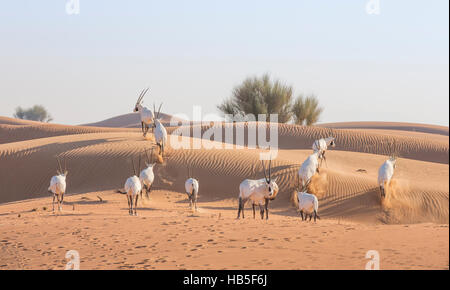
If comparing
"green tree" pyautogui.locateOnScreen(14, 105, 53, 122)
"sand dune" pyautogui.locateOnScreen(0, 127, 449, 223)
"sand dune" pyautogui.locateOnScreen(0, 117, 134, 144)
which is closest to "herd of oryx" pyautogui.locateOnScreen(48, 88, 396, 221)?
"sand dune" pyautogui.locateOnScreen(0, 127, 449, 223)

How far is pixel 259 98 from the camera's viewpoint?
40031 millimetres

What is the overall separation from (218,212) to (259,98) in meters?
25.2

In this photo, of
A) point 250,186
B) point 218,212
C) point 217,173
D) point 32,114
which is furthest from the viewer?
point 32,114

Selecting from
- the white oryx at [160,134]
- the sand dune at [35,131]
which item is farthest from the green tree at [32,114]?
the white oryx at [160,134]

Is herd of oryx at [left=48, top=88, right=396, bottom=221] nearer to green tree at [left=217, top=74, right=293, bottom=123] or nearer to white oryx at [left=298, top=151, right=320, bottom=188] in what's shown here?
white oryx at [left=298, top=151, right=320, bottom=188]

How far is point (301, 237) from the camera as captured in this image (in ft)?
28.1

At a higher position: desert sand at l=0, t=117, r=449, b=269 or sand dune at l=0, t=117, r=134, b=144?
sand dune at l=0, t=117, r=134, b=144

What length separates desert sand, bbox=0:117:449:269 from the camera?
7520 millimetres

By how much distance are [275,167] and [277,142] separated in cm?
1096

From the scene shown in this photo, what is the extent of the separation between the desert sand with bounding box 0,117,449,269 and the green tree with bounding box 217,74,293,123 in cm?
776

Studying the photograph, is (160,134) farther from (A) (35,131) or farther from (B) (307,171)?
(A) (35,131)

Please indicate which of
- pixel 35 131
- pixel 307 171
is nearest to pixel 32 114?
pixel 35 131
